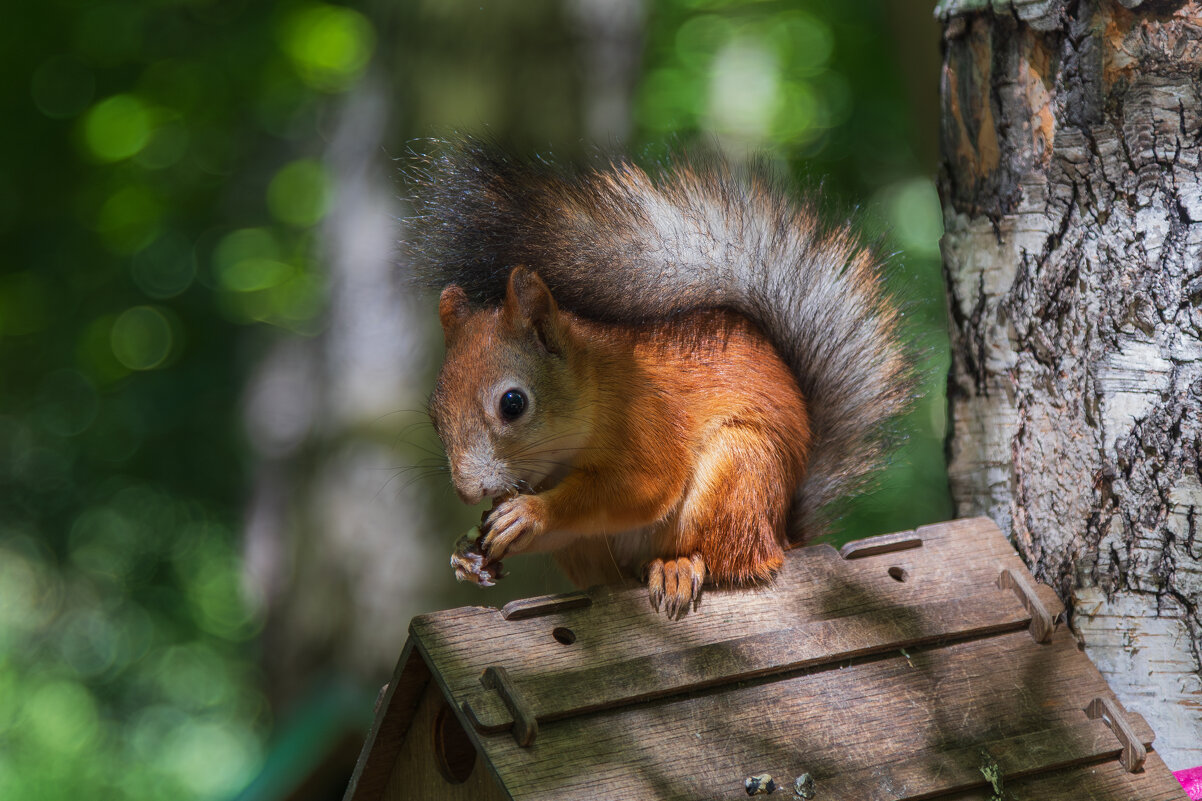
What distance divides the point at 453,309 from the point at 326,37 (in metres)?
3.07

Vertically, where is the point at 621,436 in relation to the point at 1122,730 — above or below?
above

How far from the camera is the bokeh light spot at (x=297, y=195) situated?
15.5 ft

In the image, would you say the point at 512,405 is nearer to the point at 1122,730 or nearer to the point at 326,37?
the point at 1122,730

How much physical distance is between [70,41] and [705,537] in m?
4.39

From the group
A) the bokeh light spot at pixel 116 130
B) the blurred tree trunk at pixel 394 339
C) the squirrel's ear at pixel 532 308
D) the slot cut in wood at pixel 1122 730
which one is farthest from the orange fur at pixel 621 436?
the bokeh light spot at pixel 116 130

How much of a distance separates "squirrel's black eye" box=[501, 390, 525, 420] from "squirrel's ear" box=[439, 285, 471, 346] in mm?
172

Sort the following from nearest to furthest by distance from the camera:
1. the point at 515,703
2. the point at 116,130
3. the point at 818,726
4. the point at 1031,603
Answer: the point at 515,703
the point at 818,726
the point at 1031,603
the point at 116,130

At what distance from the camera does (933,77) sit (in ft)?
10.4

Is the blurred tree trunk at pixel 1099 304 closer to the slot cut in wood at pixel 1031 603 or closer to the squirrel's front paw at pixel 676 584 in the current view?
the slot cut in wood at pixel 1031 603

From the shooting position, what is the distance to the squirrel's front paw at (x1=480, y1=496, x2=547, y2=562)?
143 cm

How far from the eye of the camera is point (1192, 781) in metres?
1.58

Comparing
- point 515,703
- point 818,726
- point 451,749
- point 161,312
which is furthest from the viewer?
point 161,312

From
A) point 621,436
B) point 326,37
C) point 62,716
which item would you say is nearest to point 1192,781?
point 621,436

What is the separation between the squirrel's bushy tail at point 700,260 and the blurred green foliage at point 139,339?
2.81 meters
